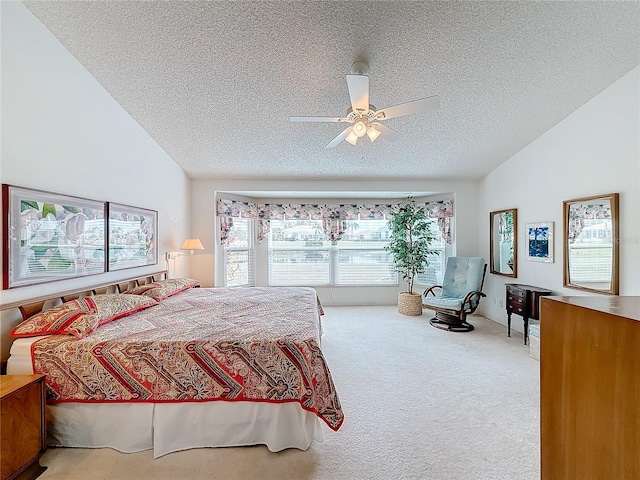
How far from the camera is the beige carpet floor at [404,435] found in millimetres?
1811

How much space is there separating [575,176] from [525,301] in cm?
160

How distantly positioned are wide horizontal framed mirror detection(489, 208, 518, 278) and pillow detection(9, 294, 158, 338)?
5061mm

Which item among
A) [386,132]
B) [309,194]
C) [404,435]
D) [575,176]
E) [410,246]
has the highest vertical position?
[386,132]

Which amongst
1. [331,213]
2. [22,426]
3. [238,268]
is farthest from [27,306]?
[331,213]

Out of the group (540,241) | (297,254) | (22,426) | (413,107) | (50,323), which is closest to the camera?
(22,426)

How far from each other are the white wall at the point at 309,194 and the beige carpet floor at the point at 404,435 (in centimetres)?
244

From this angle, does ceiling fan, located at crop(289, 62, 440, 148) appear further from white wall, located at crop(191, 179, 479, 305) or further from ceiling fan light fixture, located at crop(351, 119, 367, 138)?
white wall, located at crop(191, 179, 479, 305)

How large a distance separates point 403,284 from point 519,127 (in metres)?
3.36

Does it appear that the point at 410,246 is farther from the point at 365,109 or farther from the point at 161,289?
the point at 161,289

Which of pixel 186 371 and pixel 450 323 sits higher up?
pixel 186 371

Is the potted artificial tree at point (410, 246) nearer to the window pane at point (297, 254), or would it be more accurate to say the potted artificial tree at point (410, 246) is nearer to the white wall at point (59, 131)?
the window pane at point (297, 254)

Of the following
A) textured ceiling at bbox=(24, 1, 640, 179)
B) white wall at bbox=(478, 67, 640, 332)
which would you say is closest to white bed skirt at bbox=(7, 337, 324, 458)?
textured ceiling at bbox=(24, 1, 640, 179)

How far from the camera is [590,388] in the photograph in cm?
103

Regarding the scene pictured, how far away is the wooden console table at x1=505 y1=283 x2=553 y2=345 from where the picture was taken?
3.75 m
